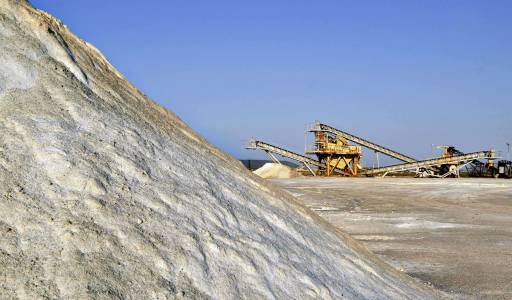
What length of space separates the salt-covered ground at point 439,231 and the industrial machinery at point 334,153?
16.8m

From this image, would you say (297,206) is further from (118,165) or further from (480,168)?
(480,168)

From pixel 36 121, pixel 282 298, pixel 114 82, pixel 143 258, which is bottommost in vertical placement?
pixel 282 298

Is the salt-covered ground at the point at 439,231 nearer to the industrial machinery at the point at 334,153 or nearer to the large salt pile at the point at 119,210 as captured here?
the large salt pile at the point at 119,210

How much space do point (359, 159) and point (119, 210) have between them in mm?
36564

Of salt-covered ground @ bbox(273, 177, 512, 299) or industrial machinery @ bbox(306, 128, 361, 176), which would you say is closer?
salt-covered ground @ bbox(273, 177, 512, 299)

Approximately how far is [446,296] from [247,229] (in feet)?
10.2

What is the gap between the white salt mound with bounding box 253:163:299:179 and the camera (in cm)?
3661

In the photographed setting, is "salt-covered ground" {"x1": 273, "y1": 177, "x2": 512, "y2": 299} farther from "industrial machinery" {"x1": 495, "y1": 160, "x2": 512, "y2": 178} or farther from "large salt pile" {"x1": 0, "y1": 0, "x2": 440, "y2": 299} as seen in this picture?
"industrial machinery" {"x1": 495, "y1": 160, "x2": 512, "y2": 178}

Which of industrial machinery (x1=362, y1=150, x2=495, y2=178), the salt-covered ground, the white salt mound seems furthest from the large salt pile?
industrial machinery (x1=362, y1=150, x2=495, y2=178)

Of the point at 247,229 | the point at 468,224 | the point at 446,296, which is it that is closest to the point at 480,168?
the point at 468,224

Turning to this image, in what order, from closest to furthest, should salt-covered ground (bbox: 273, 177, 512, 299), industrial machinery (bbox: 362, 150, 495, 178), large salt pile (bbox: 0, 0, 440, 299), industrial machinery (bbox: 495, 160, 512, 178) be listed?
large salt pile (bbox: 0, 0, 440, 299)
salt-covered ground (bbox: 273, 177, 512, 299)
industrial machinery (bbox: 362, 150, 495, 178)
industrial machinery (bbox: 495, 160, 512, 178)

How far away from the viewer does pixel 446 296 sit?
621 cm

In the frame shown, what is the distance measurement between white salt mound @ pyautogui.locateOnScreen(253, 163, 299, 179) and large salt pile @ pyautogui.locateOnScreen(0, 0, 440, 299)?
30317 mm

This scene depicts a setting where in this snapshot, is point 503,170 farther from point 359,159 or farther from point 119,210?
point 119,210
